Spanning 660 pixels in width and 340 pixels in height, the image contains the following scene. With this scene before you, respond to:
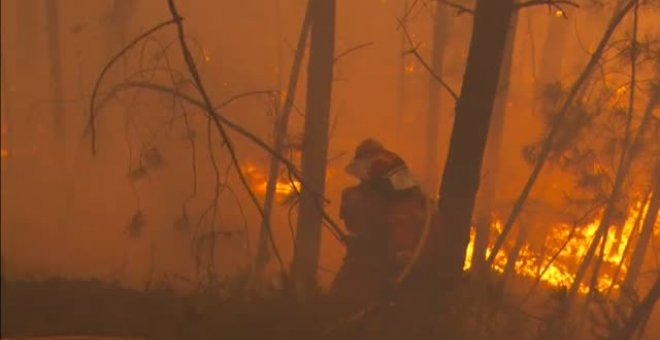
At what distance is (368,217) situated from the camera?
3.42 meters

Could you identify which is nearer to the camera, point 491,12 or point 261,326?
point 261,326

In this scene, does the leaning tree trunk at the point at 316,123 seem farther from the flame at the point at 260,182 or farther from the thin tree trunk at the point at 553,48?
the thin tree trunk at the point at 553,48

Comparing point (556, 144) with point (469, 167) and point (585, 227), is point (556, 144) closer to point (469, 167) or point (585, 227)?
point (585, 227)

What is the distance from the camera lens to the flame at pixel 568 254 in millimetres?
5430

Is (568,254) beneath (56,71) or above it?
beneath

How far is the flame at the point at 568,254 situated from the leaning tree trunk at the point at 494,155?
0.10 metres

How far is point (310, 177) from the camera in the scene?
14.6ft

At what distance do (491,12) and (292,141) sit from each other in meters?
1.69

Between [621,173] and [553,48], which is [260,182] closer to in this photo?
[621,173]

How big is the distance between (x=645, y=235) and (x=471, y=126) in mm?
3312

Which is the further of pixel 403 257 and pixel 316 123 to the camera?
pixel 316 123

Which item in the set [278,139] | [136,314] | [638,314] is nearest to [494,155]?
[278,139]

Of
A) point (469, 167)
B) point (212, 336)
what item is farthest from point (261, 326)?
point (469, 167)

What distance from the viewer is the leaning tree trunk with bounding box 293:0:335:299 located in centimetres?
443
